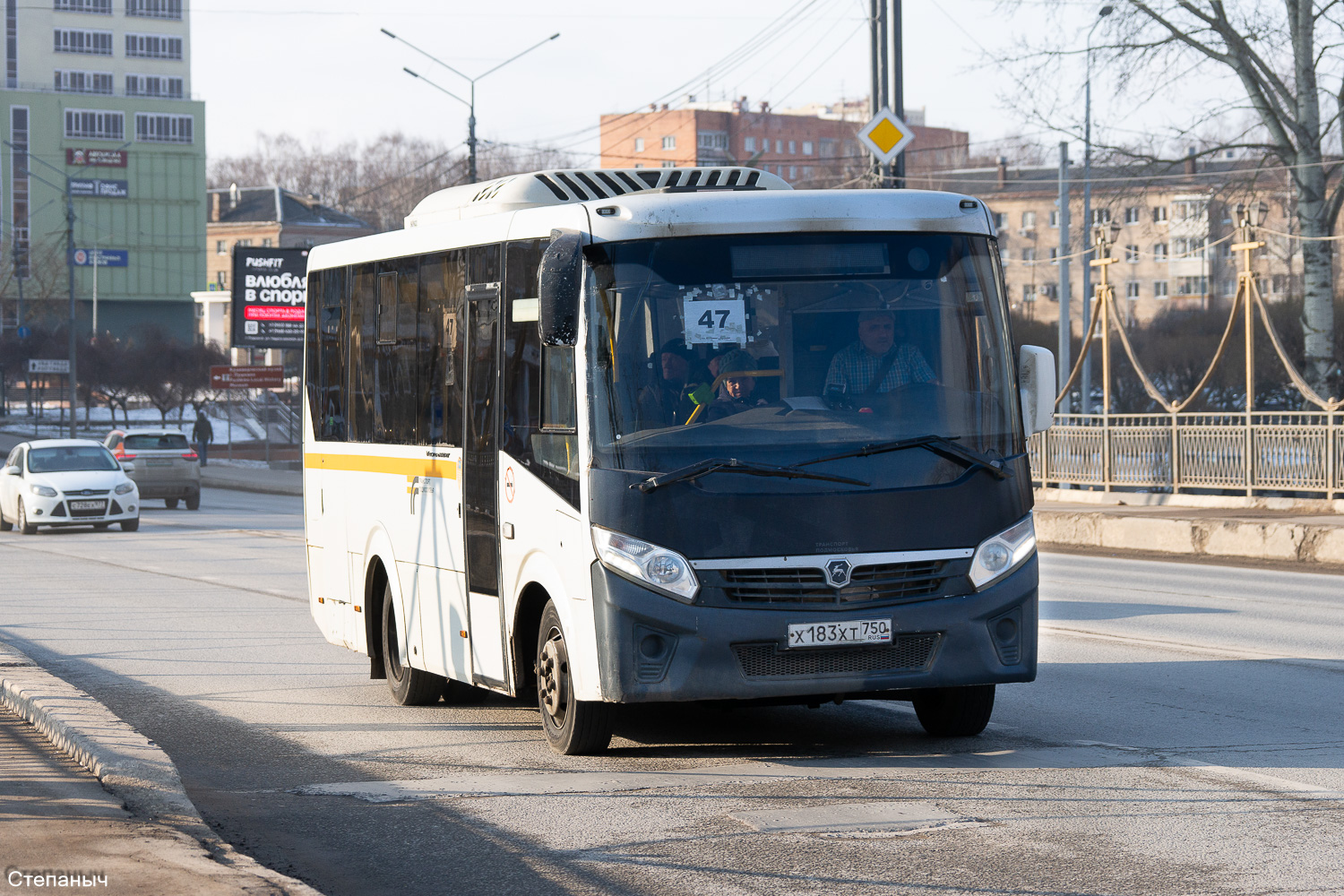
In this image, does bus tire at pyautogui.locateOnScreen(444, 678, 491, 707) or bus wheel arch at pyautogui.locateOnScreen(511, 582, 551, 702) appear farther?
bus tire at pyautogui.locateOnScreen(444, 678, 491, 707)

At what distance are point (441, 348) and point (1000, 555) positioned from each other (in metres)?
3.02

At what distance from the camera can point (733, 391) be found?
7.48 meters

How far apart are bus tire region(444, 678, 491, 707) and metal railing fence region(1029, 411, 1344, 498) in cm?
1491

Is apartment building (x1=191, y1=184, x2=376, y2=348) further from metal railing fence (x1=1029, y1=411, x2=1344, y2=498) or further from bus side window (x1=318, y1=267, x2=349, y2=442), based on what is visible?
bus side window (x1=318, y1=267, x2=349, y2=442)

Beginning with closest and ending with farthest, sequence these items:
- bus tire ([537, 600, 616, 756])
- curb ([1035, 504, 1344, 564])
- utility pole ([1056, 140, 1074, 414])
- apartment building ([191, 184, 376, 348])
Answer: bus tire ([537, 600, 616, 756]) → curb ([1035, 504, 1344, 564]) → utility pole ([1056, 140, 1074, 414]) → apartment building ([191, 184, 376, 348])

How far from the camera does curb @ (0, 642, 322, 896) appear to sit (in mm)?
5602

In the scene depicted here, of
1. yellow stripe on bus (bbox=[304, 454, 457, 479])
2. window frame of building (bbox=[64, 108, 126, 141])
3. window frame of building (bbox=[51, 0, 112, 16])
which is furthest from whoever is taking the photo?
window frame of building (bbox=[51, 0, 112, 16])

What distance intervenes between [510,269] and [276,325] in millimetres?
51169

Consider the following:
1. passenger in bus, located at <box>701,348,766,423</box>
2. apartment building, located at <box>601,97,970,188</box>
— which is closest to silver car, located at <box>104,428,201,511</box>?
passenger in bus, located at <box>701,348,766,423</box>

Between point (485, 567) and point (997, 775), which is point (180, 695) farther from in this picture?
point (997, 775)

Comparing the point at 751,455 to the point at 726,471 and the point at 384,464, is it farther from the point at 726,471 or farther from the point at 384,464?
the point at 384,464

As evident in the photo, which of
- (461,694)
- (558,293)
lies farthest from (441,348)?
(461,694)

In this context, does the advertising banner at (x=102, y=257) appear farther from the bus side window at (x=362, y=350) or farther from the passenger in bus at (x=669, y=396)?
the passenger in bus at (x=669, y=396)

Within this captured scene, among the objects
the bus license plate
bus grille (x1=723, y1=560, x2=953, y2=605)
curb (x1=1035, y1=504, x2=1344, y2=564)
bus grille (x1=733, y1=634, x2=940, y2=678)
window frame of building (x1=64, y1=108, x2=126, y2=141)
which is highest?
window frame of building (x1=64, y1=108, x2=126, y2=141)
